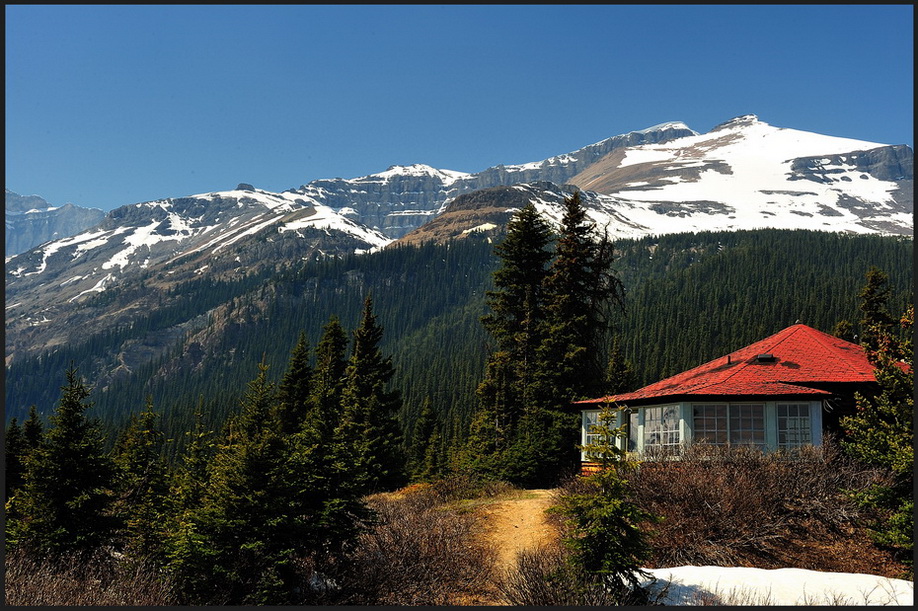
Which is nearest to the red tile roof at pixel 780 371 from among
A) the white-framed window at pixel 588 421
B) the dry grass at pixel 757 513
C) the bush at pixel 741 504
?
the white-framed window at pixel 588 421

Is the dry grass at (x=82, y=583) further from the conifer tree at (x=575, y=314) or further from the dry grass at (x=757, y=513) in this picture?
the conifer tree at (x=575, y=314)

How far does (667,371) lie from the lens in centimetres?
12019

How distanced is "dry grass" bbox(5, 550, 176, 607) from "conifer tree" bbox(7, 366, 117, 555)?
517mm

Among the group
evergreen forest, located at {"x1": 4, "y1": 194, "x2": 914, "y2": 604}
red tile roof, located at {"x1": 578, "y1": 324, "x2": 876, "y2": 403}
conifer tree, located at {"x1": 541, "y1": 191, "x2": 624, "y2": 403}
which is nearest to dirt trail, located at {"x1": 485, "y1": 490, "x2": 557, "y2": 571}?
evergreen forest, located at {"x1": 4, "y1": 194, "x2": 914, "y2": 604}

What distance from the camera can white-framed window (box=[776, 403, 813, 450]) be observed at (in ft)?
71.3

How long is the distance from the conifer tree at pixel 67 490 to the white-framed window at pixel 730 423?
17942mm

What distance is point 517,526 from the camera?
746 inches

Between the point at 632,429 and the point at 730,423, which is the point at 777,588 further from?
the point at 632,429

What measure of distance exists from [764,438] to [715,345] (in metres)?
119

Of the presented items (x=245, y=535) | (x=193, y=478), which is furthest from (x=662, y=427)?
(x=193, y=478)

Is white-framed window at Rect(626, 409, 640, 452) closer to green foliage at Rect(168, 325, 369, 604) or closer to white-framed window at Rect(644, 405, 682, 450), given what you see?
white-framed window at Rect(644, 405, 682, 450)

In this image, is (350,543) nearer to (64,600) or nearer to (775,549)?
(64,600)

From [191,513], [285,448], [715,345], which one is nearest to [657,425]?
[285,448]

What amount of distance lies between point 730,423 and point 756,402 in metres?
1.09
